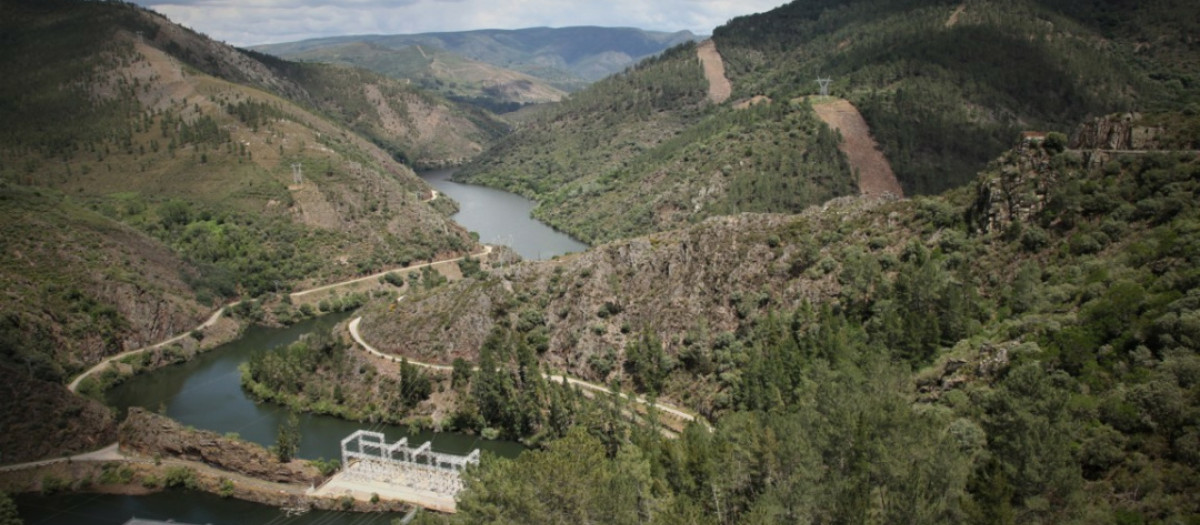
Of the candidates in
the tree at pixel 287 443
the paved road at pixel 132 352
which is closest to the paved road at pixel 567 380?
the tree at pixel 287 443

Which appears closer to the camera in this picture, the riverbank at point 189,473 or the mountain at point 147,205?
the riverbank at point 189,473

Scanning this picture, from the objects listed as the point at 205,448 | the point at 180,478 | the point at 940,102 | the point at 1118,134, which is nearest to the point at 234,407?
the point at 205,448

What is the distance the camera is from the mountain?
10062cm

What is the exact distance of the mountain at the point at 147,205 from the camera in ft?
330

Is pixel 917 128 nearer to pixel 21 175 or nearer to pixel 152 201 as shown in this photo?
pixel 152 201

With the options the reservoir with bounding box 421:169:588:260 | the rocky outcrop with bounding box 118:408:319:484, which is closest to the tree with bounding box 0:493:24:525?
the rocky outcrop with bounding box 118:408:319:484

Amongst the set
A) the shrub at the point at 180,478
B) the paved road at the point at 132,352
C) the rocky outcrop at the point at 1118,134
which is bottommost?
the paved road at the point at 132,352

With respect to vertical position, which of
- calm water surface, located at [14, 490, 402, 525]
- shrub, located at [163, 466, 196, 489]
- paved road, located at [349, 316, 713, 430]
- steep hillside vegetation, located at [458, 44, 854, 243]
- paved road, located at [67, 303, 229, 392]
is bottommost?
paved road, located at [67, 303, 229, 392]

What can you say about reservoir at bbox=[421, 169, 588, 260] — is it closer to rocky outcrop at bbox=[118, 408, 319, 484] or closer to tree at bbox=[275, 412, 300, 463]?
tree at bbox=[275, 412, 300, 463]

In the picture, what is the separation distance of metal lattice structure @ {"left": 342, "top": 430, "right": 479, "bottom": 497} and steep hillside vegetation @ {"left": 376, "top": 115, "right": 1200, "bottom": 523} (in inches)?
346

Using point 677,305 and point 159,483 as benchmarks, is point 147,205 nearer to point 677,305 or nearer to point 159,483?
point 159,483

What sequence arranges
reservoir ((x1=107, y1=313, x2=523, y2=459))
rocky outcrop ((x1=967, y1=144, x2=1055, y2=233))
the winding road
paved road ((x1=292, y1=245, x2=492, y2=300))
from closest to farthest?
rocky outcrop ((x1=967, y1=144, x2=1055, y2=233))
reservoir ((x1=107, y1=313, x2=523, y2=459))
the winding road
paved road ((x1=292, y1=245, x2=492, y2=300))

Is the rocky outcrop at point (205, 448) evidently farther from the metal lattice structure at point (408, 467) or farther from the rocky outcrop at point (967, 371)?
the rocky outcrop at point (967, 371)

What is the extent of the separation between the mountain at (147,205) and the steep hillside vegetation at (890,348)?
35.5m
